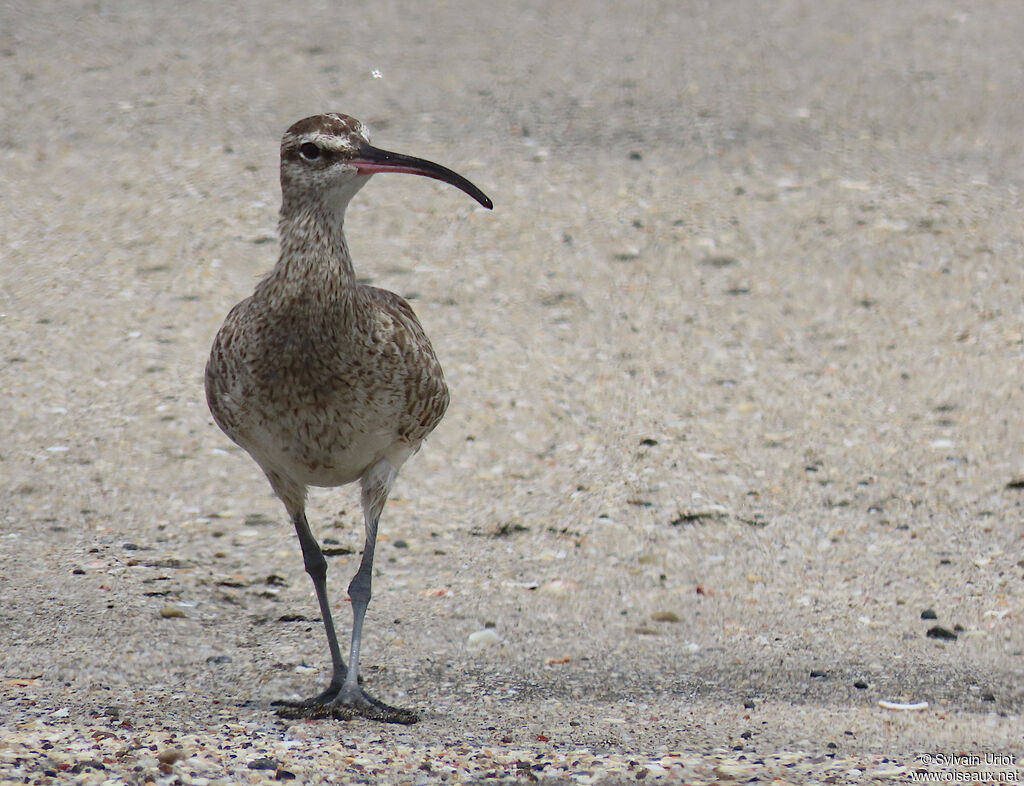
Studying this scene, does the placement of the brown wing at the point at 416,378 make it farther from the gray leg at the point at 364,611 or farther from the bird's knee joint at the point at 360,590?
the bird's knee joint at the point at 360,590

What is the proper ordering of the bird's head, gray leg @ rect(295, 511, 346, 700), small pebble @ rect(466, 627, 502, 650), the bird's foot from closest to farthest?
1. the bird's head
2. the bird's foot
3. gray leg @ rect(295, 511, 346, 700)
4. small pebble @ rect(466, 627, 502, 650)

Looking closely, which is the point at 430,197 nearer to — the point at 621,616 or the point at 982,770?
the point at 621,616

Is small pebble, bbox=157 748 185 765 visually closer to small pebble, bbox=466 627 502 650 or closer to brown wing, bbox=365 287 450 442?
brown wing, bbox=365 287 450 442

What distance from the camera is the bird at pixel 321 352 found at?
5371 mm

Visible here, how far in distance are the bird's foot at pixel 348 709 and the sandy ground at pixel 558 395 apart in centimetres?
12

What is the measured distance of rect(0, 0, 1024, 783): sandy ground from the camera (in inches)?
228

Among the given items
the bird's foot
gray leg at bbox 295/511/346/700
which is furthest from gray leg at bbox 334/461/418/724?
gray leg at bbox 295/511/346/700

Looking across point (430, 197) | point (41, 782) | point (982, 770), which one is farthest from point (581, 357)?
point (41, 782)

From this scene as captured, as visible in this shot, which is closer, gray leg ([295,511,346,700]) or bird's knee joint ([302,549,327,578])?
gray leg ([295,511,346,700])

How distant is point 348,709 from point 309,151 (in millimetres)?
2213

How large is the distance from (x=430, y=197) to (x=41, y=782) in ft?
25.8
